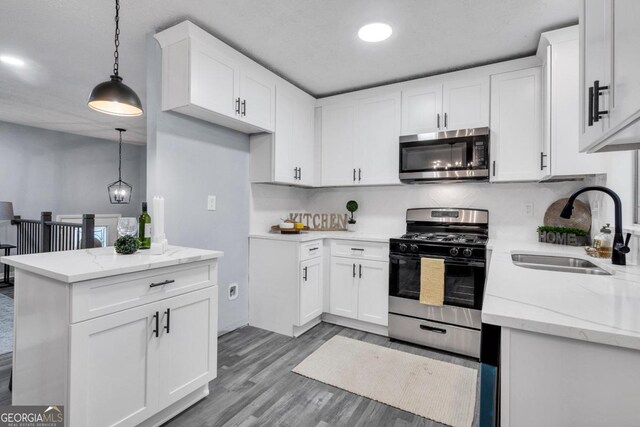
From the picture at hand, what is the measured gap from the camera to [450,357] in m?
2.48

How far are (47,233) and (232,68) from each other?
253 cm

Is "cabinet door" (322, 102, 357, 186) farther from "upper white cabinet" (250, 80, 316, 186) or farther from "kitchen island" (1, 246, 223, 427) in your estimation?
"kitchen island" (1, 246, 223, 427)

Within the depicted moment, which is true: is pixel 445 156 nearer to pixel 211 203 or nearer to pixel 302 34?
pixel 302 34

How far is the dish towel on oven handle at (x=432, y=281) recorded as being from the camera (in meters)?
2.52

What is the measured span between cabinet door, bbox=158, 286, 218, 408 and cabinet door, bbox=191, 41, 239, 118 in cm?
131

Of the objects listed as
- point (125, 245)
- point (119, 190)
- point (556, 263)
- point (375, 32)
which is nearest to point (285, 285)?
point (125, 245)

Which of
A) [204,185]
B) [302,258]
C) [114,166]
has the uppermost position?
[114,166]

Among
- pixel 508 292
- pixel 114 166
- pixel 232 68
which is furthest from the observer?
pixel 114 166

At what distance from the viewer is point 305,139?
3.40 m

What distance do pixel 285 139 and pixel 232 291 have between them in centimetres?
154

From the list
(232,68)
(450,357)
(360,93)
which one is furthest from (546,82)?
(232,68)

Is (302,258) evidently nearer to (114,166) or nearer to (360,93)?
(360,93)

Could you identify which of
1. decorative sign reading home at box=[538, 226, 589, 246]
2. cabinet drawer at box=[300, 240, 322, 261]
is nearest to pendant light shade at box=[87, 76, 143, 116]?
cabinet drawer at box=[300, 240, 322, 261]

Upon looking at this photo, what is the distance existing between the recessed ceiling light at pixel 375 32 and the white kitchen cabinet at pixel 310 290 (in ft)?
6.22
